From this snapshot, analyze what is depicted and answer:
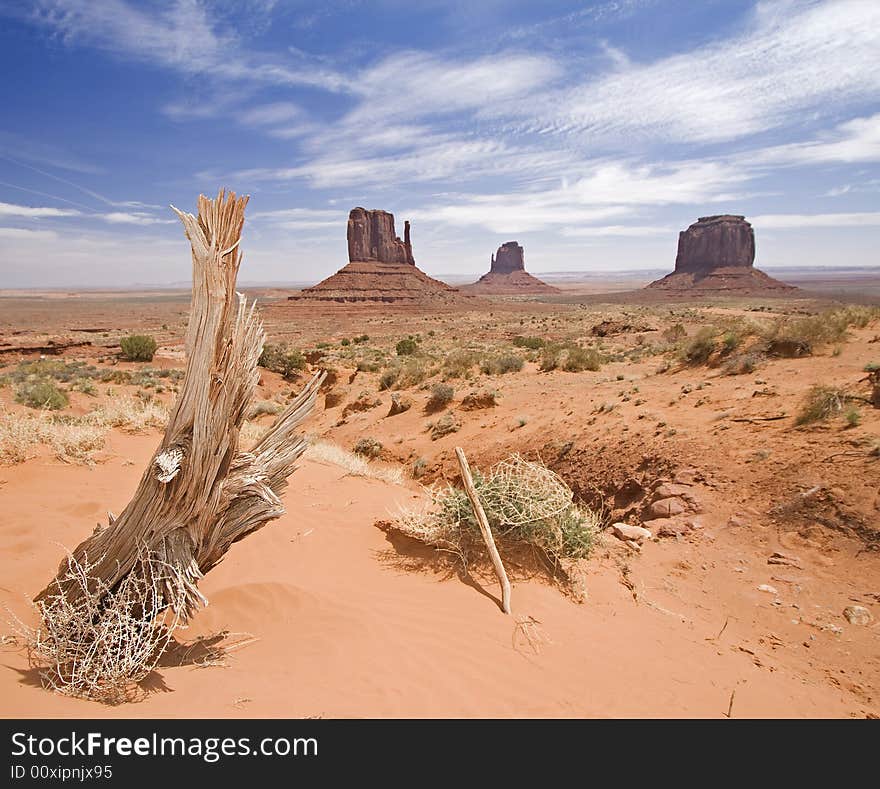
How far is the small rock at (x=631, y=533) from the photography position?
21.4 ft

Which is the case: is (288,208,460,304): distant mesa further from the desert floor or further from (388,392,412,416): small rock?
the desert floor

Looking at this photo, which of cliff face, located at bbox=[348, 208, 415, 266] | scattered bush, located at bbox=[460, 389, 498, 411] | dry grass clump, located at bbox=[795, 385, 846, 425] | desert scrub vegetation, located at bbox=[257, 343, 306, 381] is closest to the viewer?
dry grass clump, located at bbox=[795, 385, 846, 425]

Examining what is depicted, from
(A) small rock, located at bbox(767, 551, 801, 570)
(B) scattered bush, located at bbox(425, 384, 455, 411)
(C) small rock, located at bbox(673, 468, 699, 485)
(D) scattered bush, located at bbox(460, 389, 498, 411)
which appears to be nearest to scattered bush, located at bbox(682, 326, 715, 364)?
(D) scattered bush, located at bbox(460, 389, 498, 411)

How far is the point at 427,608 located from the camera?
431 centimetres

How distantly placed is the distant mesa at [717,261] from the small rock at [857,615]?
108 meters

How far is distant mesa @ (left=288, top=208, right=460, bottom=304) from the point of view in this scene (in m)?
86.7

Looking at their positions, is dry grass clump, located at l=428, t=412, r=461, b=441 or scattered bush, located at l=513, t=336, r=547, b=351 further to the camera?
scattered bush, located at l=513, t=336, r=547, b=351

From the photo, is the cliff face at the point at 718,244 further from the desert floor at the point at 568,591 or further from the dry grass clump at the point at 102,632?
the dry grass clump at the point at 102,632

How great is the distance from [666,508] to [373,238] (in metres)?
103

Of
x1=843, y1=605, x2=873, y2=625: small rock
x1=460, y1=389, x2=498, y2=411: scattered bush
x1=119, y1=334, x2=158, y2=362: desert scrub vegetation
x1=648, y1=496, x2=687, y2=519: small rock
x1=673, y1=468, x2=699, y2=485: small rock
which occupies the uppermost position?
x1=119, y1=334, x2=158, y2=362: desert scrub vegetation

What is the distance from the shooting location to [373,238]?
10312 cm

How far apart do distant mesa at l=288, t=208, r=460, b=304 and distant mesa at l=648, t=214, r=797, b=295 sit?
54.1 m
